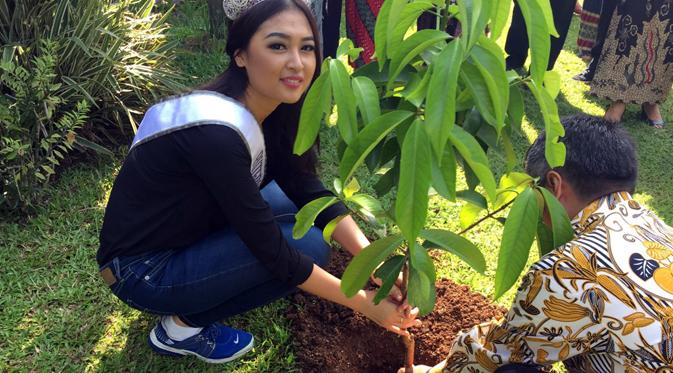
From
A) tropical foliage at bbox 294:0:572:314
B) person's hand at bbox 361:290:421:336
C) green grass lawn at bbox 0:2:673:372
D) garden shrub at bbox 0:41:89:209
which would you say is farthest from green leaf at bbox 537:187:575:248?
garden shrub at bbox 0:41:89:209

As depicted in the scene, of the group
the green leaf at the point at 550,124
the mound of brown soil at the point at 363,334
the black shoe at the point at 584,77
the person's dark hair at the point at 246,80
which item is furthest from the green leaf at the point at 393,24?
the black shoe at the point at 584,77

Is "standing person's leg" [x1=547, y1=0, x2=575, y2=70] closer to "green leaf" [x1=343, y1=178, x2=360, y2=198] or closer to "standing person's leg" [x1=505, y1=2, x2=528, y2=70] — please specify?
→ "standing person's leg" [x1=505, y1=2, x2=528, y2=70]

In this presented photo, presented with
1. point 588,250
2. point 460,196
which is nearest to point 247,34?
point 460,196

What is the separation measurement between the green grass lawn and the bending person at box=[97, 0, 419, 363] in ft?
0.38

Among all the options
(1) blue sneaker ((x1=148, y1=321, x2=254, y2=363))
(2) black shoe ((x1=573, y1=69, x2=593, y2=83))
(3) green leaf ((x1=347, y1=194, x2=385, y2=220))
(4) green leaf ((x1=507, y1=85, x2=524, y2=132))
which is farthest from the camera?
(2) black shoe ((x1=573, y1=69, x2=593, y2=83))

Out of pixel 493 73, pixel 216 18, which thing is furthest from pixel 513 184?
pixel 216 18

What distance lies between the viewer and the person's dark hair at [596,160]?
4.51 ft

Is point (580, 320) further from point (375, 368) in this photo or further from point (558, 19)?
point (558, 19)

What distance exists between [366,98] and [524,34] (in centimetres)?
308

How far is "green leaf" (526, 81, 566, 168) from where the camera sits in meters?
1.07

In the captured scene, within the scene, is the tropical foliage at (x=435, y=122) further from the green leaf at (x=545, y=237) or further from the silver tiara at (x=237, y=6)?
the silver tiara at (x=237, y=6)

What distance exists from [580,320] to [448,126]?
2.19 feet

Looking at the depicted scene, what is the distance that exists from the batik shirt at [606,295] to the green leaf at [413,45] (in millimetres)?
554

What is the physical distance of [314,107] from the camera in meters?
1.14
